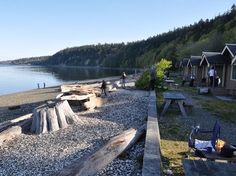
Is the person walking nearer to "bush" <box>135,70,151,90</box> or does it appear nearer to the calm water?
"bush" <box>135,70,151,90</box>

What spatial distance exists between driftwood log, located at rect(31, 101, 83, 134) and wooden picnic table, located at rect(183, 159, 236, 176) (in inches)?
300

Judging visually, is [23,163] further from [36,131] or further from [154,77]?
[154,77]

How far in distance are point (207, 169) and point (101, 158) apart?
3.08 meters

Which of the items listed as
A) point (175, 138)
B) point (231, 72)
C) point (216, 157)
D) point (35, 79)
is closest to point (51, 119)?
point (175, 138)

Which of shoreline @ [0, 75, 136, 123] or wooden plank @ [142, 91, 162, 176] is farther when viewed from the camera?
shoreline @ [0, 75, 136, 123]

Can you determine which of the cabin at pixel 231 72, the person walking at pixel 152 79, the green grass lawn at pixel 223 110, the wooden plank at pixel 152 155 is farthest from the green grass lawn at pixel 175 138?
the person walking at pixel 152 79

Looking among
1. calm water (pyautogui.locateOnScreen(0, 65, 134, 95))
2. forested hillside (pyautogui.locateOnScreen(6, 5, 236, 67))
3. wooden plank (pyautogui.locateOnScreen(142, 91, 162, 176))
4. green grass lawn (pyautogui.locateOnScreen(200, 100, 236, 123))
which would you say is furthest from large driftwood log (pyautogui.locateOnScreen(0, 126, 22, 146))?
forested hillside (pyautogui.locateOnScreen(6, 5, 236, 67))

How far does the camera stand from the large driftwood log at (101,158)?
662 centimetres

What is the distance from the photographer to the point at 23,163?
8.12 m

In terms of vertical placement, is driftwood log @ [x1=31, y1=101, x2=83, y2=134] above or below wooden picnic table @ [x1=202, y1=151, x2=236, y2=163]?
below

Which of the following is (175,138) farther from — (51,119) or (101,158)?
(51,119)

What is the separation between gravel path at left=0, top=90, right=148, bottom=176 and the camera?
7376 millimetres

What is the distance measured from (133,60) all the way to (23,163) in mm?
149591

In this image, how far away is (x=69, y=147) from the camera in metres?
9.23
